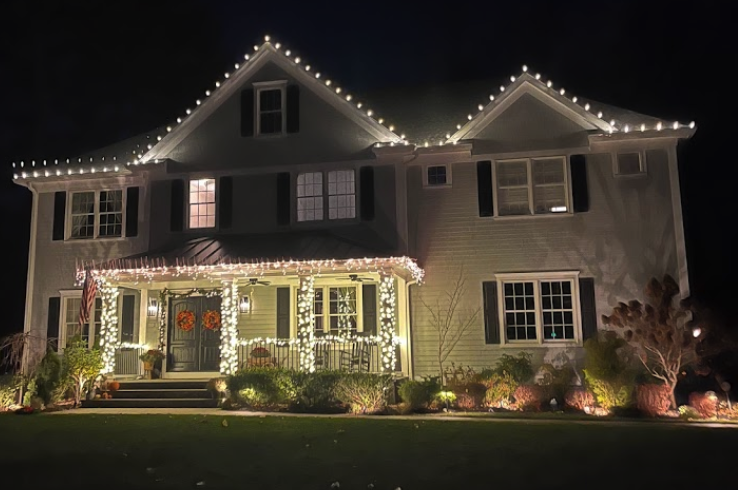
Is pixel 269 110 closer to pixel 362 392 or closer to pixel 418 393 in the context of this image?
pixel 362 392

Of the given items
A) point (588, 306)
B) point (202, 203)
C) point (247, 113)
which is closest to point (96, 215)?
point (202, 203)

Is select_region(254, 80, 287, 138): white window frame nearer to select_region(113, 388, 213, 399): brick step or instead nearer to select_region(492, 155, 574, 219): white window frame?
select_region(492, 155, 574, 219): white window frame

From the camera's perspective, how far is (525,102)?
17.2 m

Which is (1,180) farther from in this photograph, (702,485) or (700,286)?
(702,485)

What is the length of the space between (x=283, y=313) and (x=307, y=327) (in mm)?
2627

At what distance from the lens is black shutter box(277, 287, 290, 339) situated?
18.1 m

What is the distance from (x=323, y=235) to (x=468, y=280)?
12.3ft

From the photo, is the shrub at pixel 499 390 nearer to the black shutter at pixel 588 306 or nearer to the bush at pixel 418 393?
the bush at pixel 418 393

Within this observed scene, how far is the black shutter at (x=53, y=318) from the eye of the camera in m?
18.8

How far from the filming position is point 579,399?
14609 millimetres

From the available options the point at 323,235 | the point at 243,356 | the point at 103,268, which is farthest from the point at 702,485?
the point at 103,268

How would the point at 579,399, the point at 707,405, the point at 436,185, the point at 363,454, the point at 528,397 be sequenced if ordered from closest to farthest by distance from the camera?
the point at 363,454 < the point at 707,405 < the point at 579,399 < the point at 528,397 < the point at 436,185

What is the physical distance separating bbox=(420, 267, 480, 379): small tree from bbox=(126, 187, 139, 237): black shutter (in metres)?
8.23

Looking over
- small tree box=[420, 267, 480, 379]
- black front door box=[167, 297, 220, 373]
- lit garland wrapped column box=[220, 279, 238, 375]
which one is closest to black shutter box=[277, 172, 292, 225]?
lit garland wrapped column box=[220, 279, 238, 375]
